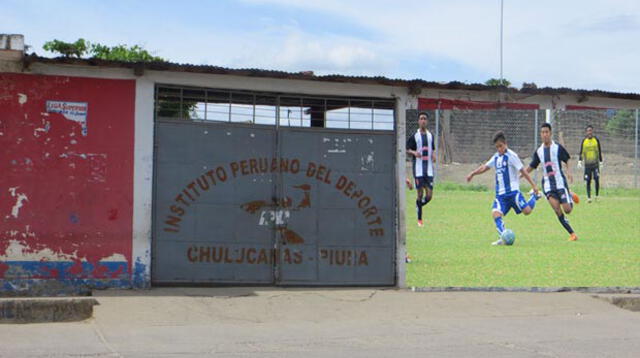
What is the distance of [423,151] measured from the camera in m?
14.3

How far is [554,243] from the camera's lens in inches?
556

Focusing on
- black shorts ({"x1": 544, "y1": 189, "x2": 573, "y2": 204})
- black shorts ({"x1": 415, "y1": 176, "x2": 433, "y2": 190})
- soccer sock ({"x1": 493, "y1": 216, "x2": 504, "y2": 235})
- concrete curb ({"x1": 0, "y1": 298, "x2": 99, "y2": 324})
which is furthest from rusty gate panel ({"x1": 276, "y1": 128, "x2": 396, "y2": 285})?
black shorts ({"x1": 544, "y1": 189, "x2": 573, "y2": 204})

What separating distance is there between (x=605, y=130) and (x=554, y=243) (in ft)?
26.3

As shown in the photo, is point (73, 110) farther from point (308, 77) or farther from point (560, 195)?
point (560, 195)

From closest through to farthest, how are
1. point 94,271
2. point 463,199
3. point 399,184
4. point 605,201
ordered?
point 94,271
point 399,184
point 463,199
point 605,201

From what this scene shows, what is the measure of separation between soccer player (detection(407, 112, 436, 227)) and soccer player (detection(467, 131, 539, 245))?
63 centimetres

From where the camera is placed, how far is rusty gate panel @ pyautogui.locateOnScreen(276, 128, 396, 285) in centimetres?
1135

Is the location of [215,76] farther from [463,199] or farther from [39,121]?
[463,199]

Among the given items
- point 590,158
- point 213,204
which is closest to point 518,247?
point 590,158

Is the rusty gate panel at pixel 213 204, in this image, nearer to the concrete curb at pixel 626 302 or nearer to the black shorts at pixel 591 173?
the concrete curb at pixel 626 302

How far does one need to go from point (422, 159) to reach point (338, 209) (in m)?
3.20

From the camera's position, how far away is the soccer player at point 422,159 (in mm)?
13727

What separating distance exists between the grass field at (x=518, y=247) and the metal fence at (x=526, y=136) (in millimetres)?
608

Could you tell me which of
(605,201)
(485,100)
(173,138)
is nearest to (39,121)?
(173,138)
